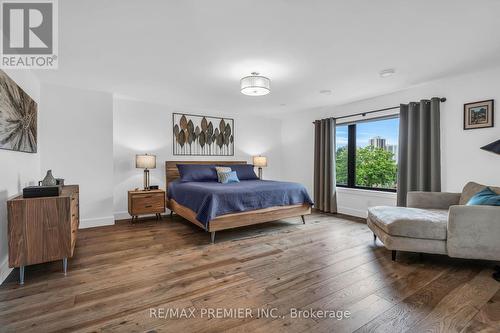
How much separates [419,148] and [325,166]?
1.70 m

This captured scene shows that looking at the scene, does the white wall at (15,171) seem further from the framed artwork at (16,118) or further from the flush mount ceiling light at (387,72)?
the flush mount ceiling light at (387,72)

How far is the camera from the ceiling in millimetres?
1798

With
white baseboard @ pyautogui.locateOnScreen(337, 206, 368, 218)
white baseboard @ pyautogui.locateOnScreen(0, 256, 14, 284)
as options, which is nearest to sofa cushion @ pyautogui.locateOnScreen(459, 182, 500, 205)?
white baseboard @ pyautogui.locateOnScreen(337, 206, 368, 218)

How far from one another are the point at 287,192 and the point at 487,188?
7.90 ft

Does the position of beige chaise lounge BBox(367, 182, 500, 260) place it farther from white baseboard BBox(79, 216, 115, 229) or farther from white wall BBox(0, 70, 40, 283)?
white baseboard BBox(79, 216, 115, 229)

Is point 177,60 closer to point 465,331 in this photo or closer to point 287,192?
point 287,192

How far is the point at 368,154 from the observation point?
181 inches

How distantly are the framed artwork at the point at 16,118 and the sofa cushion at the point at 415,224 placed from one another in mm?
3910

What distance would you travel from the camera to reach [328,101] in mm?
4605

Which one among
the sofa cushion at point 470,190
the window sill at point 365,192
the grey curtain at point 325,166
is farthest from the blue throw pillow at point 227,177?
the sofa cushion at point 470,190

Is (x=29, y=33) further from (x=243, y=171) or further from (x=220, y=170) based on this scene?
(x=243, y=171)

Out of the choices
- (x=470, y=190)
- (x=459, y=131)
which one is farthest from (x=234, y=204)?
(x=459, y=131)

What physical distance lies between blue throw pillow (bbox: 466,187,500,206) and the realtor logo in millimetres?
4268

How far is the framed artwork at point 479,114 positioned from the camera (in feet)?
9.80
